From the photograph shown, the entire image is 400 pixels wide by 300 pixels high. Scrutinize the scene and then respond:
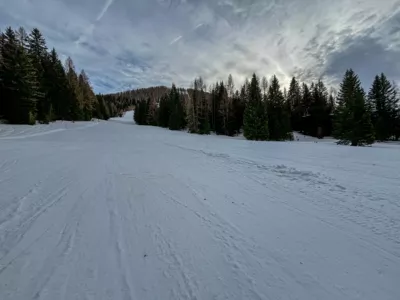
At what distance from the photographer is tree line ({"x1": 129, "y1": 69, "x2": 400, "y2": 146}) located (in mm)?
29420

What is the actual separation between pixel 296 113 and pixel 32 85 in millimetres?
50278

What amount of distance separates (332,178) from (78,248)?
24.0ft

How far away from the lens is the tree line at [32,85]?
1158 inches

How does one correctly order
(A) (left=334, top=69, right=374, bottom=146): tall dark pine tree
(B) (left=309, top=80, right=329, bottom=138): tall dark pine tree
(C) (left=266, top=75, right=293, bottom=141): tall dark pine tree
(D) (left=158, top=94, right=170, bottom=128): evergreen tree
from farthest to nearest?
(D) (left=158, top=94, right=170, bottom=128): evergreen tree, (B) (left=309, top=80, right=329, bottom=138): tall dark pine tree, (C) (left=266, top=75, right=293, bottom=141): tall dark pine tree, (A) (left=334, top=69, right=374, bottom=146): tall dark pine tree

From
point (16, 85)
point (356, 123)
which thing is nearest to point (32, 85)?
point (16, 85)

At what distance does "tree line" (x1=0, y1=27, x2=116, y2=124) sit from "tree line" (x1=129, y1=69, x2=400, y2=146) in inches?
825

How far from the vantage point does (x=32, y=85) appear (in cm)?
3169

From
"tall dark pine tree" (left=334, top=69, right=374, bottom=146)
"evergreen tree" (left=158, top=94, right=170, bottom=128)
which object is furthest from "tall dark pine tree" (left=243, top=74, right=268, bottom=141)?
"evergreen tree" (left=158, top=94, right=170, bottom=128)

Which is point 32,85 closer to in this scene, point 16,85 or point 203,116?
point 16,85

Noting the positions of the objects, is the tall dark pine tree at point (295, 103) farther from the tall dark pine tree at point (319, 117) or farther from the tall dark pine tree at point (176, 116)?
the tall dark pine tree at point (176, 116)

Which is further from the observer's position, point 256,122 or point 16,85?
point 256,122

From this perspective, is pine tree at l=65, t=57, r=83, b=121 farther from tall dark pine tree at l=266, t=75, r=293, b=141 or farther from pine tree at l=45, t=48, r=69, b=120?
tall dark pine tree at l=266, t=75, r=293, b=141

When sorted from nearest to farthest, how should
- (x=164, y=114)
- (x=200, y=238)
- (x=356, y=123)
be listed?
(x=200, y=238) < (x=356, y=123) < (x=164, y=114)

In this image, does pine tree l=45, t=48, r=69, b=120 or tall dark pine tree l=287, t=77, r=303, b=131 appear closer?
pine tree l=45, t=48, r=69, b=120
